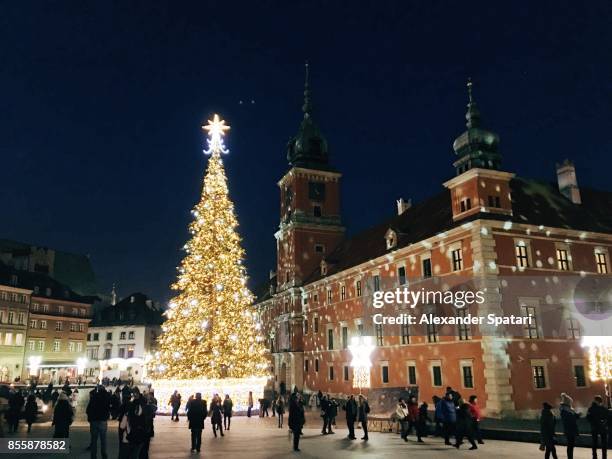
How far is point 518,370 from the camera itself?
2534 cm

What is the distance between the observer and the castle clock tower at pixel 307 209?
167 ft

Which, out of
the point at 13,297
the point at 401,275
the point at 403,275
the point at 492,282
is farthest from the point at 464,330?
A: the point at 13,297

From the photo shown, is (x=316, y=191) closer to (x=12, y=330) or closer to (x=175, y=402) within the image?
(x=175, y=402)

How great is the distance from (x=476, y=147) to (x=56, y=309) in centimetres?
6089

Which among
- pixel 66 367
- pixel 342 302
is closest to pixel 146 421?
pixel 342 302

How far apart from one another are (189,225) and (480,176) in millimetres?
16333

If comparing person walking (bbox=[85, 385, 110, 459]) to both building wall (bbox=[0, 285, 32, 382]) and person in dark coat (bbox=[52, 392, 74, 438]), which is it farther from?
building wall (bbox=[0, 285, 32, 382])

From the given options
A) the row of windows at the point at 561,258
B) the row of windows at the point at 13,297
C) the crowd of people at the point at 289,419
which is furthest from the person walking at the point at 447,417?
the row of windows at the point at 13,297

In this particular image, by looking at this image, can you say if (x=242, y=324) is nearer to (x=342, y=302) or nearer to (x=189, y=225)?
(x=189, y=225)

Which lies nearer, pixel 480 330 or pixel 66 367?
pixel 480 330

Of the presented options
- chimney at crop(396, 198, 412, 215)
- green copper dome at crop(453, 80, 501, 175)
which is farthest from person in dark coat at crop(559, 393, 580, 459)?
chimney at crop(396, 198, 412, 215)

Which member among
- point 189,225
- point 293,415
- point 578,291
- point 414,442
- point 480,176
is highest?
point 480,176

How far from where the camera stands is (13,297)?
5991 centimetres

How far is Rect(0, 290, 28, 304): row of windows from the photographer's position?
58688 millimetres
